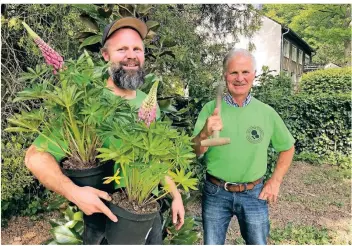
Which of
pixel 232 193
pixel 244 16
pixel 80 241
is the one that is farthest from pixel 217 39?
pixel 80 241

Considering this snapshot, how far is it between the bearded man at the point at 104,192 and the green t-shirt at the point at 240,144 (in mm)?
584

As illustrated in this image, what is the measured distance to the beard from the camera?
1.86 metres

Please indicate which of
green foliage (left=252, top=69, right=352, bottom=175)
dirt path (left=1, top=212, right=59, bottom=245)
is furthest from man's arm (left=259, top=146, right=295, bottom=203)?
green foliage (left=252, top=69, right=352, bottom=175)

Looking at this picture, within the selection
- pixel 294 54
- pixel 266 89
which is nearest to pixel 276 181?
pixel 266 89

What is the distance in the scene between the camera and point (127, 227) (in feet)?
4.83

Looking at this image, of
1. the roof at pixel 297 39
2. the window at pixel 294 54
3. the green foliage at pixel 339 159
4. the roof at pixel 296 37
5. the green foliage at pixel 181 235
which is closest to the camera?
the green foliage at pixel 181 235

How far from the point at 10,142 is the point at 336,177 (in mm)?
6659

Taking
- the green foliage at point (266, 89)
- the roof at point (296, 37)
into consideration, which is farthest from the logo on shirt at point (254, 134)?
the roof at point (296, 37)

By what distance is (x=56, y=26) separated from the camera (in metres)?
4.23

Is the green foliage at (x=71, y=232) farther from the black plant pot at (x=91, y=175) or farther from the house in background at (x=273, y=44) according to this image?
the house in background at (x=273, y=44)

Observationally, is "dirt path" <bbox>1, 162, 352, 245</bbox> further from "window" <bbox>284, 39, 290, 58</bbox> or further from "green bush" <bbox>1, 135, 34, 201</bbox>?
"window" <bbox>284, 39, 290, 58</bbox>

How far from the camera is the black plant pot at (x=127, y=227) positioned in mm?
1456

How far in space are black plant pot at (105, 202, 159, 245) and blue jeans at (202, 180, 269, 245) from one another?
1.00 m

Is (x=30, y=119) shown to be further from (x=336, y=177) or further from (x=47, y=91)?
(x=336, y=177)
